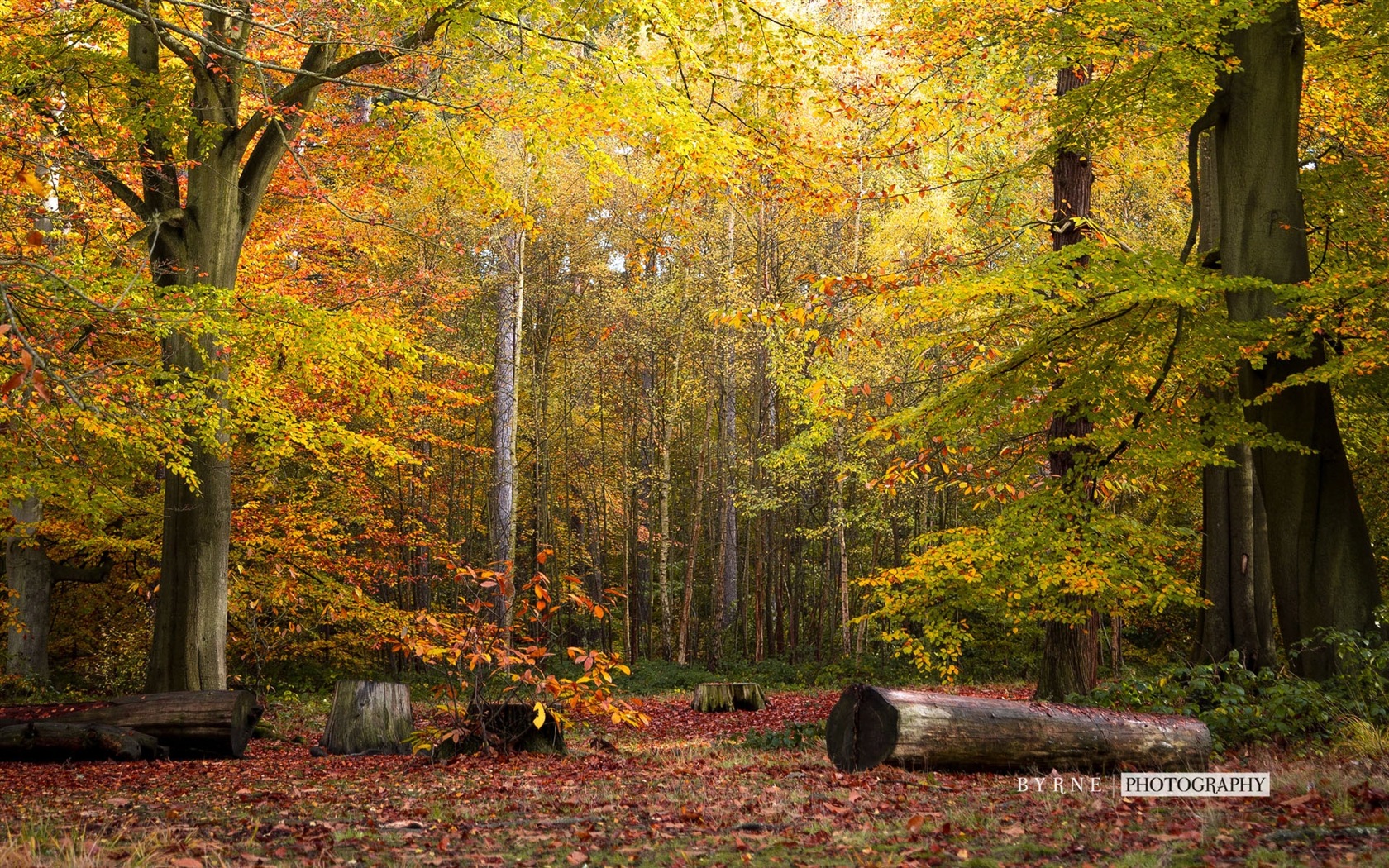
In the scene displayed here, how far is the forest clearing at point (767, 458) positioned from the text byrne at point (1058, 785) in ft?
0.30

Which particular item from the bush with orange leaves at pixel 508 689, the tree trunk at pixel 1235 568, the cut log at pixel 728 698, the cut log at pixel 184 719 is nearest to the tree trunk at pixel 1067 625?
the tree trunk at pixel 1235 568

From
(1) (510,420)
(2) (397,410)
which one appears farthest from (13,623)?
(1) (510,420)

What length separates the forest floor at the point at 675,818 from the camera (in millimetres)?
3990

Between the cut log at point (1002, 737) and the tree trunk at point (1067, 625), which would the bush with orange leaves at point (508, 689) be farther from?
the tree trunk at point (1067, 625)

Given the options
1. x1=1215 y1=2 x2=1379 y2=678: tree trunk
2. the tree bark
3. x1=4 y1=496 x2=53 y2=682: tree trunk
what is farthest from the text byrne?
x1=4 y1=496 x2=53 y2=682: tree trunk

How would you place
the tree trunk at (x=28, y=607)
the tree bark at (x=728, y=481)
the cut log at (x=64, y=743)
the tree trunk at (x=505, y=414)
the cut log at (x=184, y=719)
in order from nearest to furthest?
the cut log at (x=64, y=743) → the cut log at (x=184, y=719) → the tree trunk at (x=28, y=607) → the tree trunk at (x=505, y=414) → the tree bark at (x=728, y=481)

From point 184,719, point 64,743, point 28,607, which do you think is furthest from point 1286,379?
point 28,607

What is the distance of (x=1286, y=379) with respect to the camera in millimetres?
8273

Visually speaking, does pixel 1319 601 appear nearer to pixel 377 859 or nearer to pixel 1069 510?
pixel 1069 510

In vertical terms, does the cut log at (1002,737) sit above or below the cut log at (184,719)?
above

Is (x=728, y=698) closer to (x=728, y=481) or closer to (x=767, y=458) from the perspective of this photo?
(x=767, y=458)

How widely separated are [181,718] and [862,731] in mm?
6287

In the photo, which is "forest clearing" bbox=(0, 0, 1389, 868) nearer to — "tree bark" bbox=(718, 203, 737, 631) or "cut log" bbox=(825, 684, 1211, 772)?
"cut log" bbox=(825, 684, 1211, 772)

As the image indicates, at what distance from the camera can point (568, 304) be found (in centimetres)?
2088
